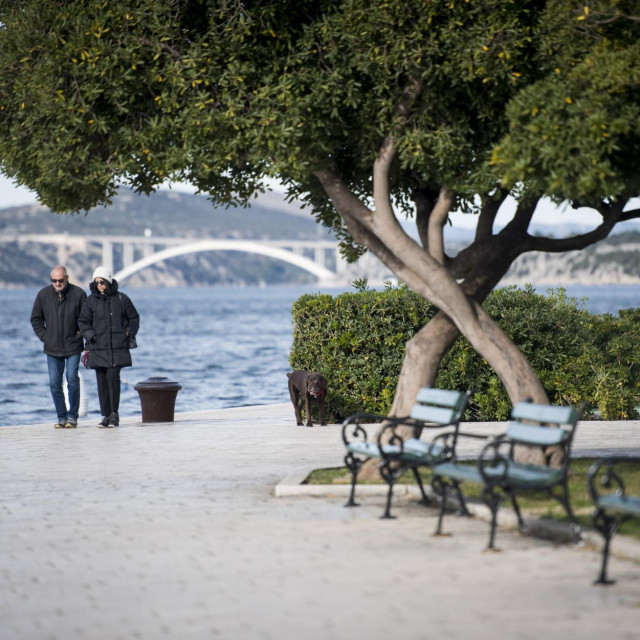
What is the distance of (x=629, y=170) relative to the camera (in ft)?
27.0

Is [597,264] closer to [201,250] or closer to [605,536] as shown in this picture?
[201,250]

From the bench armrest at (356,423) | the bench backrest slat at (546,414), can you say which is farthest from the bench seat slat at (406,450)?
the bench backrest slat at (546,414)

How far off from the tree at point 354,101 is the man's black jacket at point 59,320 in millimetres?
4310

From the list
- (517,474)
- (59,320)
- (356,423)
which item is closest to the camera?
(517,474)

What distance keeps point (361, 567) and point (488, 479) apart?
3.24 feet

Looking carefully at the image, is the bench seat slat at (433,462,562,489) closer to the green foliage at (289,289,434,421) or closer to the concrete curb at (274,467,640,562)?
the concrete curb at (274,467,640,562)

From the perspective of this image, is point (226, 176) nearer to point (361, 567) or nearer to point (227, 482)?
point (227, 482)

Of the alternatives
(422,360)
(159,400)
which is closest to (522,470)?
(422,360)

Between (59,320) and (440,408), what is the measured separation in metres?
7.08

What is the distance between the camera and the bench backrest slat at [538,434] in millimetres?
7477

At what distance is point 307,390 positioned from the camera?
14.4 meters

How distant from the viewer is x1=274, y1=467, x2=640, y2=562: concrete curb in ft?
22.8

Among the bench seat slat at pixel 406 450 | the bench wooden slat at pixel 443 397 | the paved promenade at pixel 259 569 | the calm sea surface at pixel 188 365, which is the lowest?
the calm sea surface at pixel 188 365

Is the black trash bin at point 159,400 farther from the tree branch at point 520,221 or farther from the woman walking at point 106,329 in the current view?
the tree branch at point 520,221
